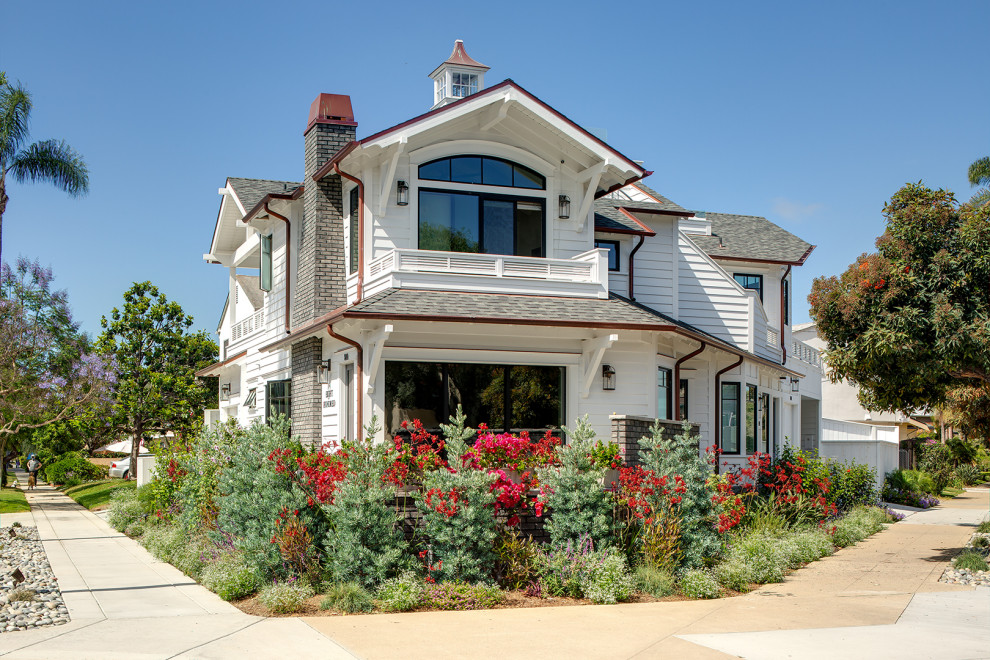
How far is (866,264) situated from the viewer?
48.2 ft

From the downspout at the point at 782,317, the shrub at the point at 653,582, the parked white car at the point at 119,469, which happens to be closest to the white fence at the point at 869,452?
the downspout at the point at 782,317

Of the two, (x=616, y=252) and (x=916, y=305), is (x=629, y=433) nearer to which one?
(x=916, y=305)

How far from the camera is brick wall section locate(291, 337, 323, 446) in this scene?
55.5 ft

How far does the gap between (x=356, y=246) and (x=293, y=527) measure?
22.4ft

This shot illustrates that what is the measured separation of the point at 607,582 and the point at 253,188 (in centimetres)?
1438

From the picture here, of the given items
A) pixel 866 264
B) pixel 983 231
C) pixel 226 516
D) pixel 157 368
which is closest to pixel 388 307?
pixel 226 516

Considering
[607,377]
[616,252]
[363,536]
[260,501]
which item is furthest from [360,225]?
[363,536]

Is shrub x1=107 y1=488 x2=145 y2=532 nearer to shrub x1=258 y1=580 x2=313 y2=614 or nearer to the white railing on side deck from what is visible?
the white railing on side deck

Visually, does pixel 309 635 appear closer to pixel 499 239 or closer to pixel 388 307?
pixel 388 307

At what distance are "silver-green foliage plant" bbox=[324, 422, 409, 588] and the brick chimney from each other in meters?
5.43

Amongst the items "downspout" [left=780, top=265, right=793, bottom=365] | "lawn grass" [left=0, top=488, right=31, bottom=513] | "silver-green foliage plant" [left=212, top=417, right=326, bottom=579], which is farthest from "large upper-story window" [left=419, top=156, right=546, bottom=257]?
"lawn grass" [left=0, top=488, right=31, bottom=513]

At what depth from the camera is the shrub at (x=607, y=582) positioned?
11.3m

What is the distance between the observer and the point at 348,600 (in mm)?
10586

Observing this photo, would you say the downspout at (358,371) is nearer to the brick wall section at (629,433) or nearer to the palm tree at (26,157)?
the brick wall section at (629,433)
